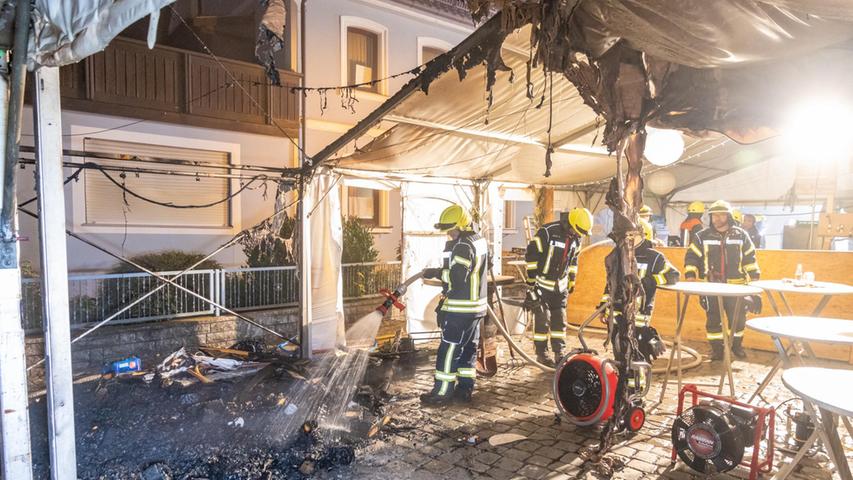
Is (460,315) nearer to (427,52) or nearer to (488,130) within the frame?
(488,130)

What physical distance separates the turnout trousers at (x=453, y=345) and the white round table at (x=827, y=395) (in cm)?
332

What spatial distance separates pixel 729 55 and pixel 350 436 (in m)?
4.69

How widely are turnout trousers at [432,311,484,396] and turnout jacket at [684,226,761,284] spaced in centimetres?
389

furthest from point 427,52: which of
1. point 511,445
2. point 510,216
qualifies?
point 511,445

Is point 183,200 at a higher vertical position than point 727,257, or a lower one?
higher

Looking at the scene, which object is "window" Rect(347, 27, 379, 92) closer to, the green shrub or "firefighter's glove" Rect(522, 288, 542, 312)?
the green shrub

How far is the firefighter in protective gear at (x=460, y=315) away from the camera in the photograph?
5.82 meters

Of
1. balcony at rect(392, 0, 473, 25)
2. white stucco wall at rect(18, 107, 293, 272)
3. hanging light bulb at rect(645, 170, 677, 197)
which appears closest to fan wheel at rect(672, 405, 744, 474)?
white stucco wall at rect(18, 107, 293, 272)

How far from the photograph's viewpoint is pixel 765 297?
858cm

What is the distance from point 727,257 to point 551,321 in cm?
284

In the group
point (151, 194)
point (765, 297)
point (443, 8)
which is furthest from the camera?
point (443, 8)

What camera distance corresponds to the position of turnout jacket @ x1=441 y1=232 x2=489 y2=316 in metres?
5.81

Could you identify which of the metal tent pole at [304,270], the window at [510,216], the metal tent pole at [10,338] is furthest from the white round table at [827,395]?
the window at [510,216]

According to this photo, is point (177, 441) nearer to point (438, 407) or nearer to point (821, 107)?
point (438, 407)
